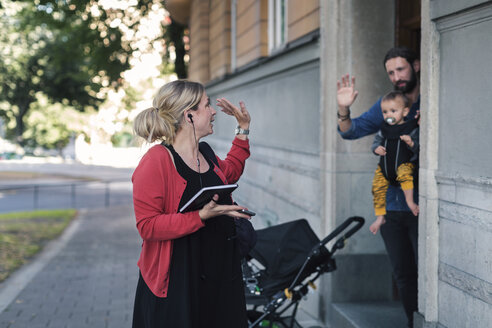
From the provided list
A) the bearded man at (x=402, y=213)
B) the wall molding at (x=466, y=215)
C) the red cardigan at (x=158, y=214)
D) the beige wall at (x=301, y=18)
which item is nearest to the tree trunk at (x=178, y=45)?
the beige wall at (x=301, y=18)

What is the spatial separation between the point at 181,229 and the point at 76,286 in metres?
5.46

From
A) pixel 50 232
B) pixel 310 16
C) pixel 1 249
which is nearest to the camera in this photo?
pixel 310 16

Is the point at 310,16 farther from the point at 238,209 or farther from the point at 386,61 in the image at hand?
the point at 238,209

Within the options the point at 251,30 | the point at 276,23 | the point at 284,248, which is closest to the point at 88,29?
the point at 251,30

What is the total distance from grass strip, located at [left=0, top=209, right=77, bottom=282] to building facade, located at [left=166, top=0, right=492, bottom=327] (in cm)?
394

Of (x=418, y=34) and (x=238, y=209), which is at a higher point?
(x=418, y=34)

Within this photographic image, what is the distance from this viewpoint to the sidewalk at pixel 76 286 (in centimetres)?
634

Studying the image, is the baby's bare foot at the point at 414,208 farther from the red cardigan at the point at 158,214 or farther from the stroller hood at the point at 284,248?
the red cardigan at the point at 158,214

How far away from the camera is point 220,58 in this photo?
13.0 metres

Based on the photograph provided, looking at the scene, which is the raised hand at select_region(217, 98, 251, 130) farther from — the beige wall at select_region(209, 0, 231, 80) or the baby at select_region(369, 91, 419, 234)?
the beige wall at select_region(209, 0, 231, 80)

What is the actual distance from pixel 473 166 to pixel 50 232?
468 inches

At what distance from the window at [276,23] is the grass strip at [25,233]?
5.14 meters

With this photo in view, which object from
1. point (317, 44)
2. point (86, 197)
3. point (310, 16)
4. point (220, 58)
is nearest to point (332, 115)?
point (317, 44)

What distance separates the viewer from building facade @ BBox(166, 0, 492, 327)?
3512mm
